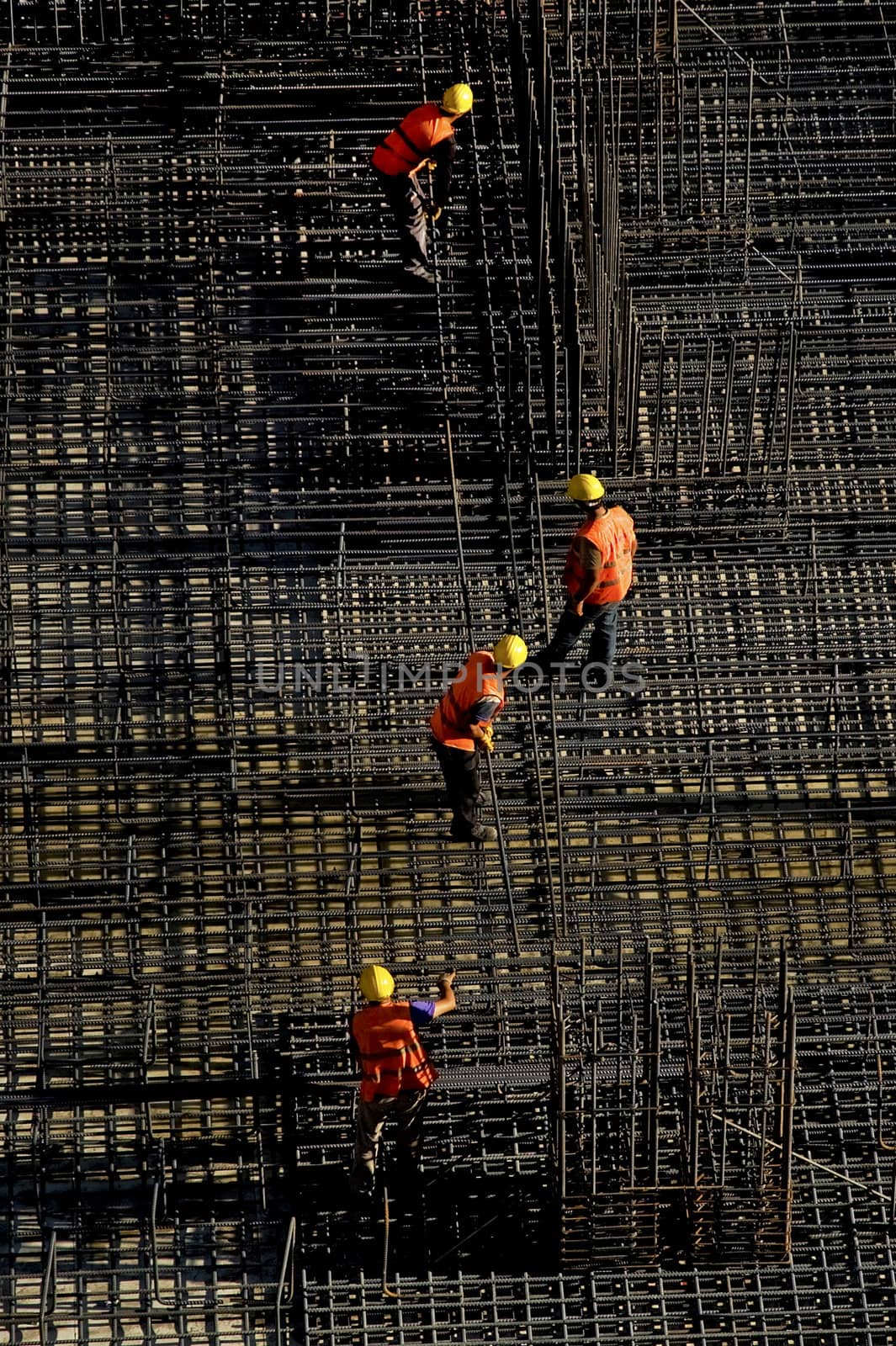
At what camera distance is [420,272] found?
16.9m

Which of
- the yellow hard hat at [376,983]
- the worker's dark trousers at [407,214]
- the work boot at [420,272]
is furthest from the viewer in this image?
the work boot at [420,272]

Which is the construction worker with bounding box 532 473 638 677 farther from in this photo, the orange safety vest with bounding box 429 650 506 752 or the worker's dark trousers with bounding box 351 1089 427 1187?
the worker's dark trousers with bounding box 351 1089 427 1187

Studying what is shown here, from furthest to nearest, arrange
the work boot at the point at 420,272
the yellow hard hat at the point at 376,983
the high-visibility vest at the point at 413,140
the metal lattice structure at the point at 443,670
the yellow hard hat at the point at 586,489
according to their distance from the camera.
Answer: the work boot at the point at 420,272, the high-visibility vest at the point at 413,140, the yellow hard hat at the point at 586,489, the metal lattice structure at the point at 443,670, the yellow hard hat at the point at 376,983

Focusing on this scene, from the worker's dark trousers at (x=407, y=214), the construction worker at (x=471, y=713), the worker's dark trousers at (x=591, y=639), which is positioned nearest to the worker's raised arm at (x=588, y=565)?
the worker's dark trousers at (x=591, y=639)

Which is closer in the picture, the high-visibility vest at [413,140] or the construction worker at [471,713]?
the construction worker at [471,713]

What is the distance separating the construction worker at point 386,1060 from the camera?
1402cm

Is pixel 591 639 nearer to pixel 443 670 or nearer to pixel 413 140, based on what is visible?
pixel 443 670

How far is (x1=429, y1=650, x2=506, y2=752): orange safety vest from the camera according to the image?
14.4 meters

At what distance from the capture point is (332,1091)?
49.0ft

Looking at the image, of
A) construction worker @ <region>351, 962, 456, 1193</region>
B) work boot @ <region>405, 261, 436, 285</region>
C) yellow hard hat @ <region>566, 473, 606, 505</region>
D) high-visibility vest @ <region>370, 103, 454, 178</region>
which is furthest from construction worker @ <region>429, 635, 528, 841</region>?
high-visibility vest @ <region>370, 103, 454, 178</region>

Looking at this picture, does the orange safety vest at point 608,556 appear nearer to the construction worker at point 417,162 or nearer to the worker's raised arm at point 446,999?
the worker's raised arm at point 446,999

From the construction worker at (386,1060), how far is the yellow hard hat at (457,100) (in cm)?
768

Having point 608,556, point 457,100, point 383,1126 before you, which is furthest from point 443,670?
point 457,100

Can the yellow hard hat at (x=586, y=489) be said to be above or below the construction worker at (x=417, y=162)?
below
